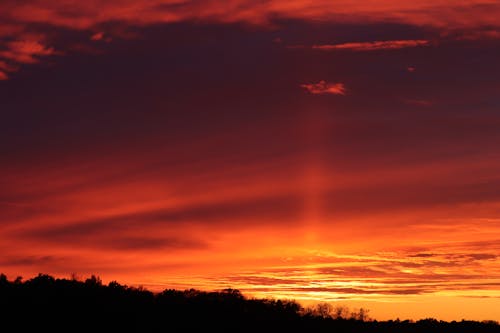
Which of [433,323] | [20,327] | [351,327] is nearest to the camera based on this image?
[20,327]

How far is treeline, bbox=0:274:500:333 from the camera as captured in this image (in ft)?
103

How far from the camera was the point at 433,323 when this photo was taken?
52344 mm

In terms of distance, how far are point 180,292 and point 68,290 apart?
635 cm

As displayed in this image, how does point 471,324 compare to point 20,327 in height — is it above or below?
above

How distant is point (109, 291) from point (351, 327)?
1469 cm

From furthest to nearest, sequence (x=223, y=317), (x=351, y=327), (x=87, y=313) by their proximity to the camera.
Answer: (x=351, y=327)
(x=223, y=317)
(x=87, y=313)

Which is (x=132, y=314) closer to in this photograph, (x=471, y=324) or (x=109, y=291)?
(x=109, y=291)

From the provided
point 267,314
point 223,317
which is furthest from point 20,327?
point 267,314

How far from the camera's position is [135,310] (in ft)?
115

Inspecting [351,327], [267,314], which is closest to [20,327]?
[267,314]

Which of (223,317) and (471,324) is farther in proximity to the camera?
(471,324)

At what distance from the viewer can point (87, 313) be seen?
32.8 meters

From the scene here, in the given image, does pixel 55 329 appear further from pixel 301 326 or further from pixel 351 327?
pixel 351 327

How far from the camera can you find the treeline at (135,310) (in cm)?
3145
